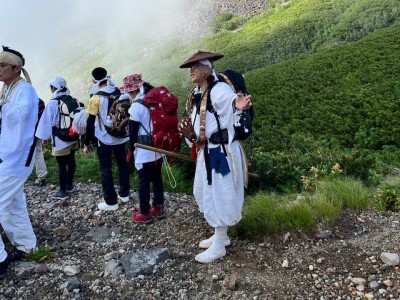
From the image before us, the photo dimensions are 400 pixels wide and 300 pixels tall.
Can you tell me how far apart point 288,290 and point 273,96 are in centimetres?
1172

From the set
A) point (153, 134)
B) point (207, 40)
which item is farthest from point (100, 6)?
point (153, 134)

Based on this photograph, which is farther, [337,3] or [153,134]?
[337,3]

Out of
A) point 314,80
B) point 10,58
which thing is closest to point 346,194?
point 10,58

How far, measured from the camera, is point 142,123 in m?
5.29

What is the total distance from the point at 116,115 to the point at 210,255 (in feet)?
7.30

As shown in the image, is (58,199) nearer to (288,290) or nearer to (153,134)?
(153,134)

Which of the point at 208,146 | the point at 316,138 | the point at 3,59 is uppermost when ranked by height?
the point at 3,59

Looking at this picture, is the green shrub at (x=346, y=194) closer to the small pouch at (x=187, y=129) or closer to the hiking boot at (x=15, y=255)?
the small pouch at (x=187, y=129)

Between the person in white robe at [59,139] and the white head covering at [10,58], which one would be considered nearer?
the white head covering at [10,58]

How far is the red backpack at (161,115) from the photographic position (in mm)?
5207

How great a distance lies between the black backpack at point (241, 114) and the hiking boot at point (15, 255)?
2495 mm

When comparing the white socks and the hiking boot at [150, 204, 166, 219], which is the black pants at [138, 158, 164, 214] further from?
the white socks

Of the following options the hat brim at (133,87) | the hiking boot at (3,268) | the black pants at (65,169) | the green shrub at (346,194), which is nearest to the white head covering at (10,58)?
the hat brim at (133,87)

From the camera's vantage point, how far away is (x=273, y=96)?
1520 centimetres
